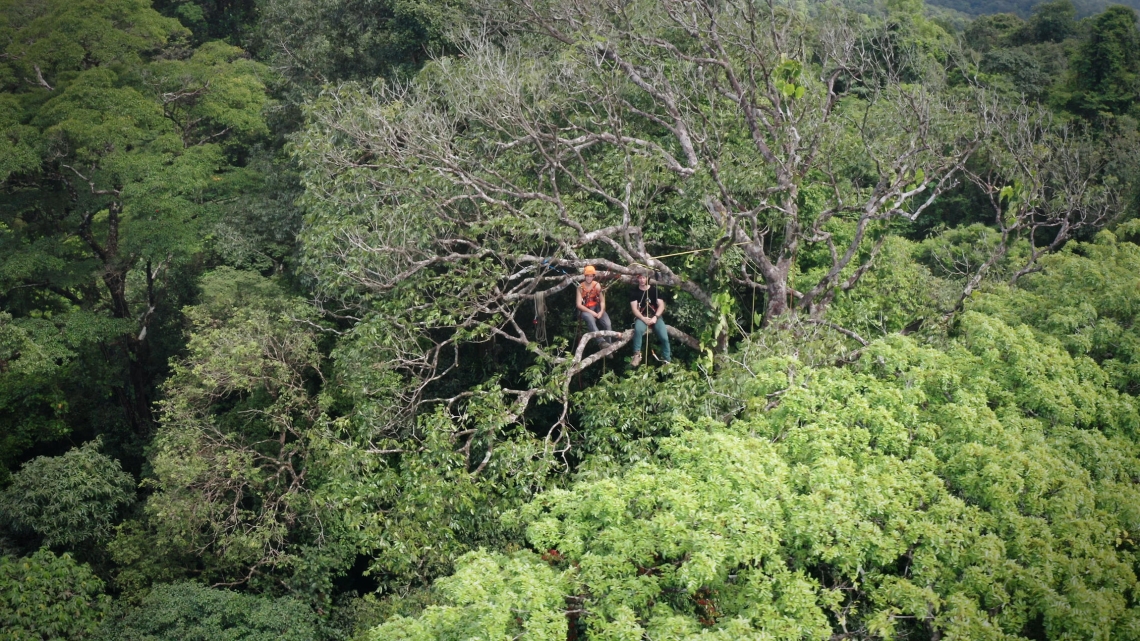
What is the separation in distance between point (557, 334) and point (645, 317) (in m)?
4.07

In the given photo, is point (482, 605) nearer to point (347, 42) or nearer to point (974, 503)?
point (974, 503)

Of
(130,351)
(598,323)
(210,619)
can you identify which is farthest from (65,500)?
(598,323)

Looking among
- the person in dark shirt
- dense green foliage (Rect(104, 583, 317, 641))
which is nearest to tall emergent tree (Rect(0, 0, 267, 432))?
dense green foliage (Rect(104, 583, 317, 641))

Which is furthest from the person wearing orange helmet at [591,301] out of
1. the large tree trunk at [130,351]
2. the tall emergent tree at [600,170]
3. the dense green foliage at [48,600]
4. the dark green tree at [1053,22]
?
the dark green tree at [1053,22]

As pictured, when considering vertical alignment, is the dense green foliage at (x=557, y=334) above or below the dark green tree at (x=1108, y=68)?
below

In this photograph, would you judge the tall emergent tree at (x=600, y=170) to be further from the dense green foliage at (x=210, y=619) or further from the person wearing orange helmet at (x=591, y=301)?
the dense green foliage at (x=210, y=619)

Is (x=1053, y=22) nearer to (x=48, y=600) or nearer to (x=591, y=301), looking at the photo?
(x=591, y=301)

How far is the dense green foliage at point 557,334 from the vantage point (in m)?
6.99

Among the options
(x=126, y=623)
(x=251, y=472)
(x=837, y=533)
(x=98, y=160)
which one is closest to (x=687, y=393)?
(x=837, y=533)

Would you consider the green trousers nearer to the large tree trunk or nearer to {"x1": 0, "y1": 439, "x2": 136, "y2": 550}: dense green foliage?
{"x1": 0, "y1": 439, "x2": 136, "y2": 550}: dense green foliage

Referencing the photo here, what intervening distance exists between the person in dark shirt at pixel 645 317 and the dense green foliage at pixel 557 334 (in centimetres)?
34

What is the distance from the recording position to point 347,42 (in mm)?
17266

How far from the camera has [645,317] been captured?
11.2m

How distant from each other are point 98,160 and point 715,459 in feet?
48.0
